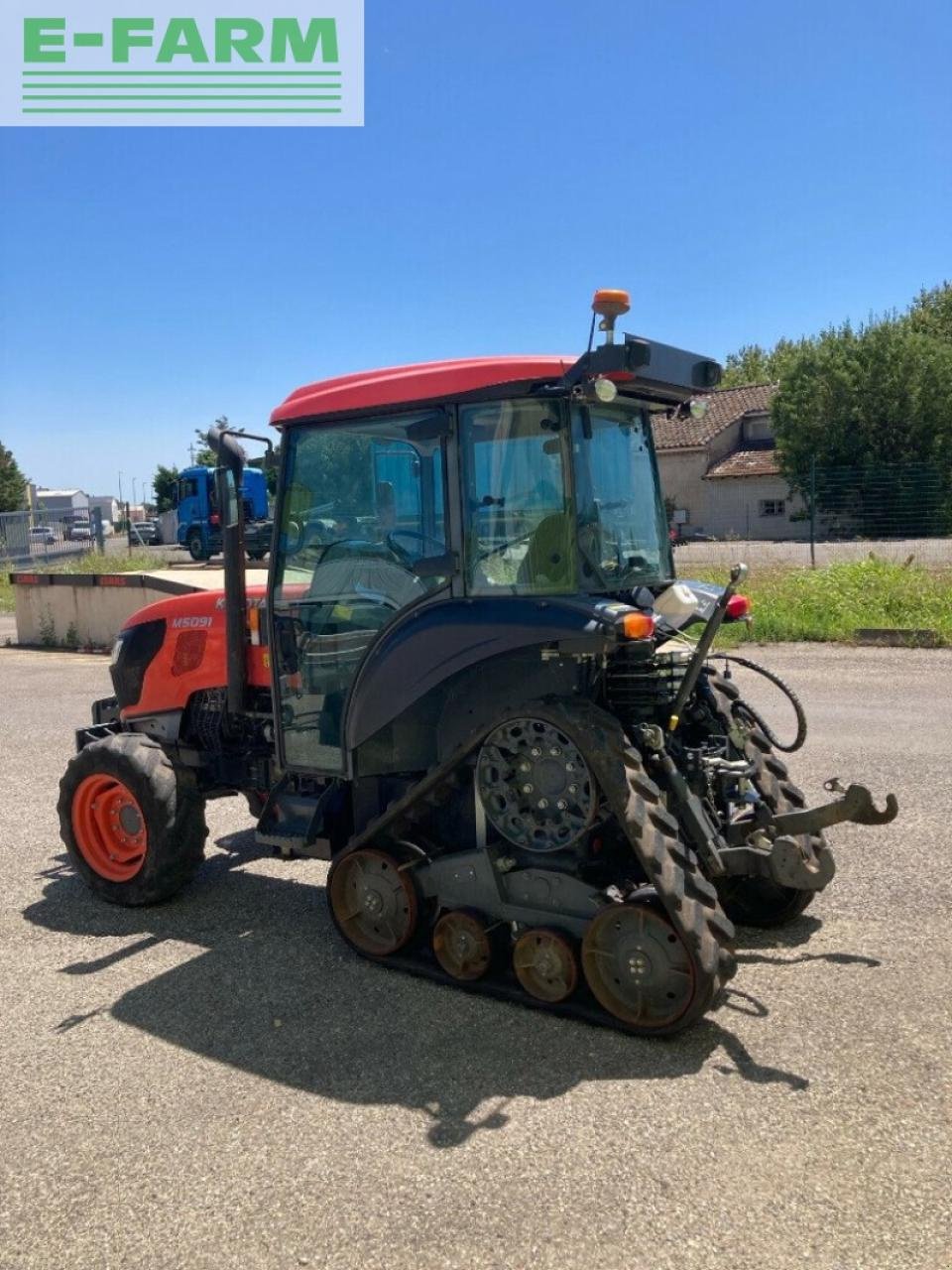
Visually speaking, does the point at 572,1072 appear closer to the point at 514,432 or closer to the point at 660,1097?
the point at 660,1097

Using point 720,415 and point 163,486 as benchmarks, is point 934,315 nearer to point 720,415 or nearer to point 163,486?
point 720,415

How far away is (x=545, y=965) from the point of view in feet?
12.9

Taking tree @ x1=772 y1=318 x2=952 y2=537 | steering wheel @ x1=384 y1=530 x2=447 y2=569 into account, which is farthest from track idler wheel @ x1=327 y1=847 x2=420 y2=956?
tree @ x1=772 y1=318 x2=952 y2=537

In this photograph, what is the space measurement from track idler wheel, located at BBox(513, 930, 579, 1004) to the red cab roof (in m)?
2.01

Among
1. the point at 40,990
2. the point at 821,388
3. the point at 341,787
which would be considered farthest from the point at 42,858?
the point at 821,388

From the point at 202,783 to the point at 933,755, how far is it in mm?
5064

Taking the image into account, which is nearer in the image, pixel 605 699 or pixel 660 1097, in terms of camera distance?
pixel 660 1097

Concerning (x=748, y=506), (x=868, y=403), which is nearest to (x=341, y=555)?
(x=868, y=403)

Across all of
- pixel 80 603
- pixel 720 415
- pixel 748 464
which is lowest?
pixel 80 603

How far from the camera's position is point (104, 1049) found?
12.6ft

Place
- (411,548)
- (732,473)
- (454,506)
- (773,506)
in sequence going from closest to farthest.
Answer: (454,506)
(411,548)
(773,506)
(732,473)

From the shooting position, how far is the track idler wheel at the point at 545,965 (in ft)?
12.7

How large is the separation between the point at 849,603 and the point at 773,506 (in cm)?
2475

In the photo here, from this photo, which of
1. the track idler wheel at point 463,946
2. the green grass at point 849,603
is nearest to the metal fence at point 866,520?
the green grass at point 849,603
